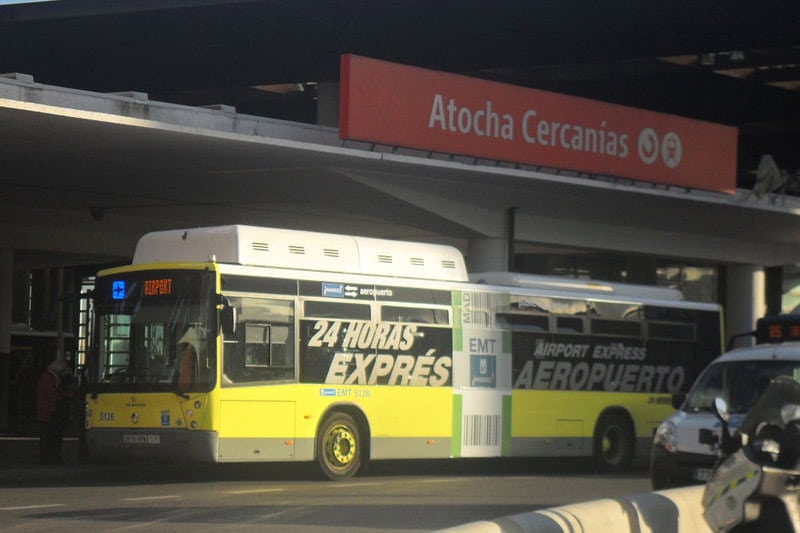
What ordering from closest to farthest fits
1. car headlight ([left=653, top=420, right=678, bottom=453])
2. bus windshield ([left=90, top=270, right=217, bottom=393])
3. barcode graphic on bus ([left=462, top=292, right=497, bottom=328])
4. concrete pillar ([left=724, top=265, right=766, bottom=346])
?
car headlight ([left=653, top=420, right=678, bottom=453]), bus windshield ([left=90, top=270, right=217, bottom=393]), barcode graphic on bus ([left=462, top=292, right=497, bottom=328]), concrete pillar ([left=724, top=265, right=766, bottom=346])

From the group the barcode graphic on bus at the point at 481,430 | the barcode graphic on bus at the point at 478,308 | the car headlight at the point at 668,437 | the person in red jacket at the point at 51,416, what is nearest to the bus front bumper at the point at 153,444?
the person in red jacket at the point at 51,416

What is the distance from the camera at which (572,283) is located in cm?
2333

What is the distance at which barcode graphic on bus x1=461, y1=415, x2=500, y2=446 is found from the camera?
822 inches

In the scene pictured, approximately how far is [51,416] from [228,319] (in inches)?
225

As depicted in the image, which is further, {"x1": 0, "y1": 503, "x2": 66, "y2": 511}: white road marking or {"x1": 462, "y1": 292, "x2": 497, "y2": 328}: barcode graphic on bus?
{"x1": 462, "y1": 292, "x2": 497, "y2": 328}: barcode graphic on bus

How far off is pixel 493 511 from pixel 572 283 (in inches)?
362

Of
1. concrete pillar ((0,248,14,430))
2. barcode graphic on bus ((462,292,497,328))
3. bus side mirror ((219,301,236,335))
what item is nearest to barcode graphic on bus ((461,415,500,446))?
barcode graphic on bus ((462,292,497,328))

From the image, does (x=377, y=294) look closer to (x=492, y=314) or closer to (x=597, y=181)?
(x=492, y=314)

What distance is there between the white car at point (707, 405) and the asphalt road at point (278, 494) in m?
1.48

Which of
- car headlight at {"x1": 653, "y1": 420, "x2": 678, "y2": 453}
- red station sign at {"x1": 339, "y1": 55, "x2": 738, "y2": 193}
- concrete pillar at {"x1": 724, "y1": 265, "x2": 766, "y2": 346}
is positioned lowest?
car headlight at {"x1": 653, "y1": 420, "x2": 678, "y2": 453}

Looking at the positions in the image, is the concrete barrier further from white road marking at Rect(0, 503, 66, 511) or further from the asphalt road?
white road marking at Rect(0, 503, 66, 511)

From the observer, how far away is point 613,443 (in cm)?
2355

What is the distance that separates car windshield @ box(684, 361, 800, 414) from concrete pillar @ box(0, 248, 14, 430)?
25515 millimetres

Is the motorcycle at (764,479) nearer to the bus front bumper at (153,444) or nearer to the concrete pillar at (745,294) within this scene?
the bus front bumper at (153,444)
